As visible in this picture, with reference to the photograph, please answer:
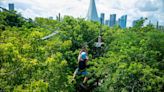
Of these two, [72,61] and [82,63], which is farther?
[72,61]


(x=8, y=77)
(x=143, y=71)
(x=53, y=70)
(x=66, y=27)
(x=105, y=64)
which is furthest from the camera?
(x=66, y=27)

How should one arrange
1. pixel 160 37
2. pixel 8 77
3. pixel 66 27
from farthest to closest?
pixel 66 27
pixel 160 37
pixel 8 77

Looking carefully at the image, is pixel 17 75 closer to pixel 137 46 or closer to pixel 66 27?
pixel 137 46

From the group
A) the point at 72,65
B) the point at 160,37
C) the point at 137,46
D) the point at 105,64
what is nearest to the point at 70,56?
the point at 72,65

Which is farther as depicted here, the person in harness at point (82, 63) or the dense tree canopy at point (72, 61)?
the person in harness at point (82, 63)

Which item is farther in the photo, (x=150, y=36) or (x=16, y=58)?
(x=150, y=36)

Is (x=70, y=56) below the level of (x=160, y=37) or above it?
below

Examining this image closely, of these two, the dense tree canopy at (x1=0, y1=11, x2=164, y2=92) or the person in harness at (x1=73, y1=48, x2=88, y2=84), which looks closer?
the dense tree canopy at (x1=0, y1=11, x2=164, y2=92)
